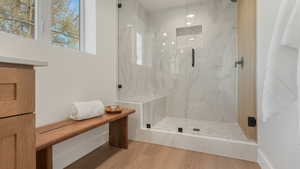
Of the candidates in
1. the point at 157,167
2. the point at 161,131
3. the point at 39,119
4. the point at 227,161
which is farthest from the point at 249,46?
the point at 39,119

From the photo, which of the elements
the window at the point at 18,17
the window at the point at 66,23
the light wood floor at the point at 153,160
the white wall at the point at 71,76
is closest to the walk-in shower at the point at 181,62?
the white wall at the point at 71,76

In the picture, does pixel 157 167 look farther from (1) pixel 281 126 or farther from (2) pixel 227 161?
(1) pixel 281 126

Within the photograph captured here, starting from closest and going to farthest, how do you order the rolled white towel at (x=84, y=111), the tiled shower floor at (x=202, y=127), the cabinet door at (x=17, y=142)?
the cabinet door at (x=17, y=142) < the rolled white towel at (x=84, y=111) < the tiled shower floor at (x=202, y=127)

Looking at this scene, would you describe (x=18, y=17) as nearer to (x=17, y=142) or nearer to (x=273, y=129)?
(x=17, y=142)

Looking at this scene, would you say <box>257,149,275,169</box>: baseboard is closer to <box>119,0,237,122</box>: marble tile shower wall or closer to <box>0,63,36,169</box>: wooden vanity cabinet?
<box>119,0,237,122</box>: marble tile shower wall

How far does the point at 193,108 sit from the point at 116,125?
1369 millimetres

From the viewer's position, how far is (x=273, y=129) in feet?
3.59

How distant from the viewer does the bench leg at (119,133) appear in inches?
66.8

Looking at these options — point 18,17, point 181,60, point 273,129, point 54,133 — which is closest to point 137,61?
point 181,60

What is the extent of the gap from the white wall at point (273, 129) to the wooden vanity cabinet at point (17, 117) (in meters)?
1.37

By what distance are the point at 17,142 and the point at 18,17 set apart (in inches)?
43.4

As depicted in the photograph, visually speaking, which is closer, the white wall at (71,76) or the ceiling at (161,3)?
the white wall at (71,76)

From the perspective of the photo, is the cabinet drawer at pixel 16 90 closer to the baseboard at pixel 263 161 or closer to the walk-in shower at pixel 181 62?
the walk-in shower at pixel 181 62

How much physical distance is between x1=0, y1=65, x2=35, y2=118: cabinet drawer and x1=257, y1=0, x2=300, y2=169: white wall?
138 centimetres
